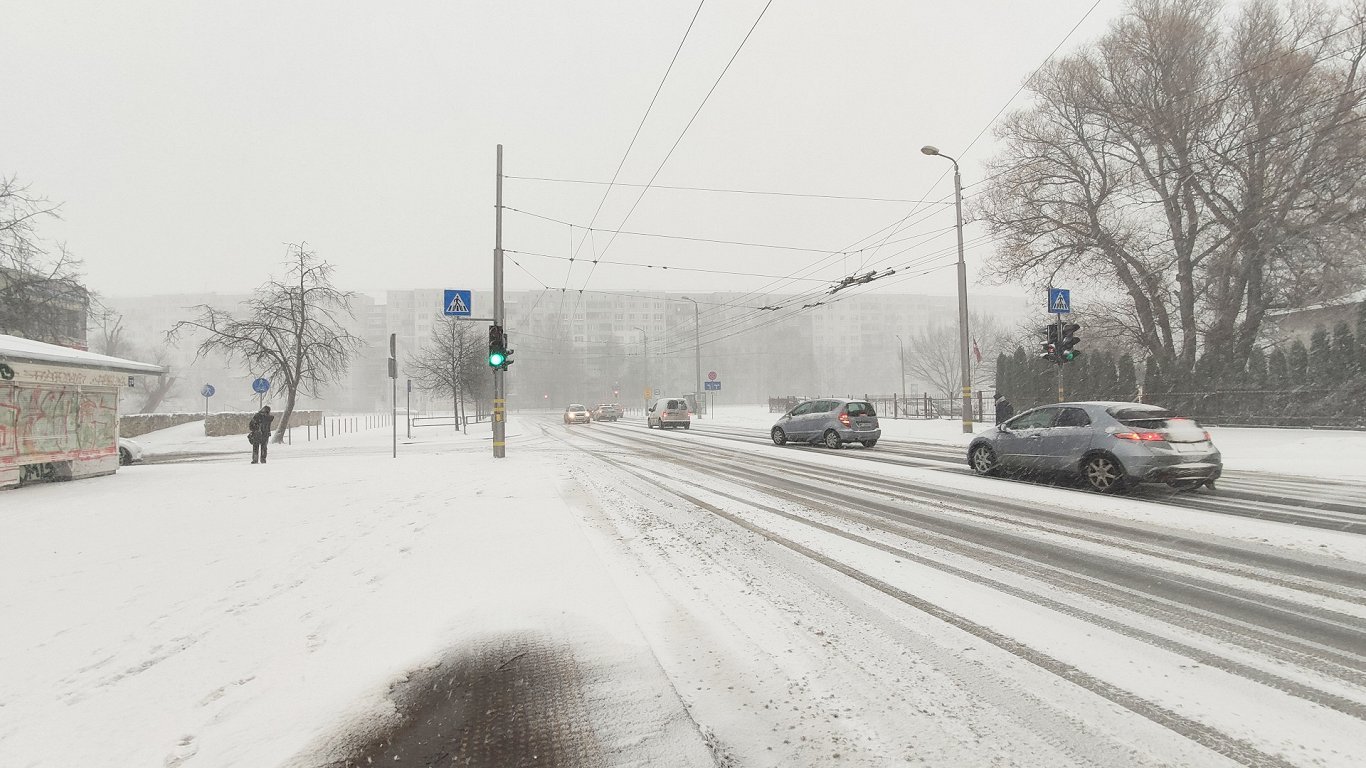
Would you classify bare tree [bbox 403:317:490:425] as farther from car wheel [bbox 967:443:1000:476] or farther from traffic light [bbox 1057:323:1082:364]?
traffic light [bbox 1057:323:1082:364]

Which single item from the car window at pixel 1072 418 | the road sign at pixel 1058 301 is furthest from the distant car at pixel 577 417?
the car window at pixel 1072 418

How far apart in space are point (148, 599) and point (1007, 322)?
166 meters

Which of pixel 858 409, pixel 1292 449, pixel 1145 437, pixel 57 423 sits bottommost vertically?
pixel 1292 449

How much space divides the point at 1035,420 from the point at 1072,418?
79 centimetres

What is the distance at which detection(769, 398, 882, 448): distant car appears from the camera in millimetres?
17703

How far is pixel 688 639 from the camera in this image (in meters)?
3.55

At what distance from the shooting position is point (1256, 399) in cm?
1952

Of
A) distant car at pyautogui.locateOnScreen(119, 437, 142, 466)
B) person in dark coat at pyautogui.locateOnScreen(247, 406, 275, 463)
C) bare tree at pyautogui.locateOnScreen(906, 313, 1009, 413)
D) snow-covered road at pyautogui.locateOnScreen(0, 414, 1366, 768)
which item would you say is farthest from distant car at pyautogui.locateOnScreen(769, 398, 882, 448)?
bare tree at pyautogui.locateOnScreen(906, 313, 1009, 413)

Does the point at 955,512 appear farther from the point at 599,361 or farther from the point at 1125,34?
the point at 599,361

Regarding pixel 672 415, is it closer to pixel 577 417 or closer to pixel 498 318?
pixel 577 417

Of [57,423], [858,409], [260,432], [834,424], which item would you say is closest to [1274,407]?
[858,409]

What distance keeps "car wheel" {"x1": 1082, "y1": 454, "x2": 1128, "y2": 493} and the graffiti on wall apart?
→ 60.4 feet

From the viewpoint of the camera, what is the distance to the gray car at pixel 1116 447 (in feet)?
27.5

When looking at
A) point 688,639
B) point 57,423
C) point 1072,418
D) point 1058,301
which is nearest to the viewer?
point 688,639
